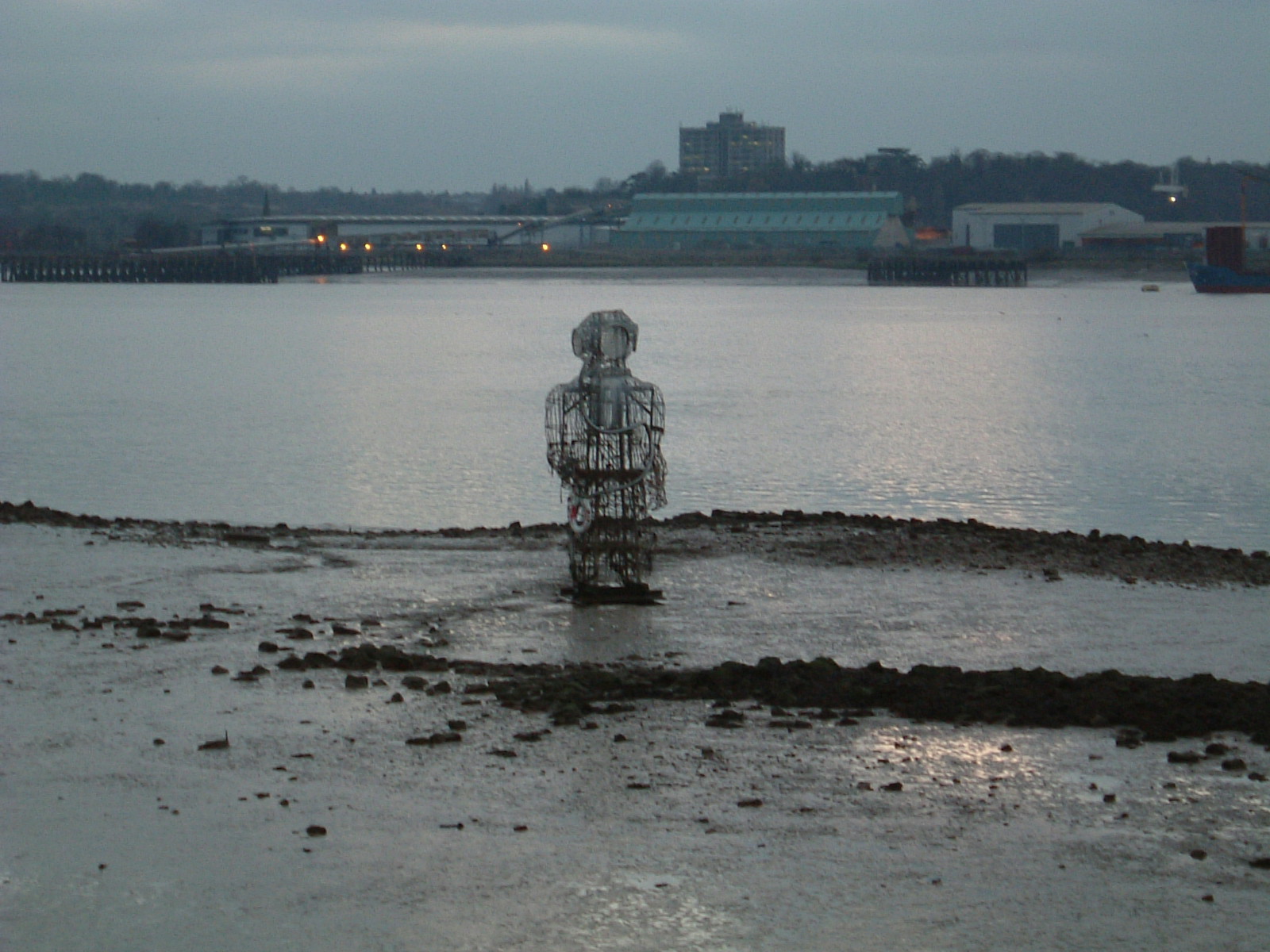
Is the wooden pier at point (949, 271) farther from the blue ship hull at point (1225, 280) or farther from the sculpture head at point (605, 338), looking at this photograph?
the sculpture head at point (605, 338)

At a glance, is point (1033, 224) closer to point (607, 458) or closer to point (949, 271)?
point (949, 271)

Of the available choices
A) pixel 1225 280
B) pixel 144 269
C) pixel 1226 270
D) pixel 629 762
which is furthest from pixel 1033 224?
pixel 629 762

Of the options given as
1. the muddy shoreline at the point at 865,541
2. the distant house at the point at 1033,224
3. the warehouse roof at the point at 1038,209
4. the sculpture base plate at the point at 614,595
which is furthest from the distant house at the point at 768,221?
the sculpture base plate at the point at 614,595

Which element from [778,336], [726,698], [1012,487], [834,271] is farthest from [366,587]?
[834,271]

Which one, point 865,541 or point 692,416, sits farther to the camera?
point 692,416

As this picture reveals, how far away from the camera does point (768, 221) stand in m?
185

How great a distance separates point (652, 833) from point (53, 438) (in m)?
32.9

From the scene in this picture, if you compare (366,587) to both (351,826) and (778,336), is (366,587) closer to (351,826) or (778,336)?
(351,826)

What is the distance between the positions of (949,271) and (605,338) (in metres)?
157

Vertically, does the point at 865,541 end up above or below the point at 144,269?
below

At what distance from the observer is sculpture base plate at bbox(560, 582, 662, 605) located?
1538 centimetres

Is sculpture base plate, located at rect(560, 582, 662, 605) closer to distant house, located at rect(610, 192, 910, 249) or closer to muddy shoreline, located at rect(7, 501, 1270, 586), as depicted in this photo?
muddy shoreline, located at rect(7, 501, 1270, 586)

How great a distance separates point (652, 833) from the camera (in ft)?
28.8

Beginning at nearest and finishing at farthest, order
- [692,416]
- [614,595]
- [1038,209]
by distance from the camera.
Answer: [614,595]
[692,416]
[1038,209]
